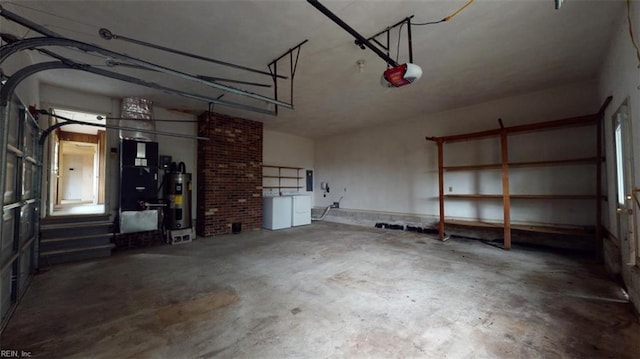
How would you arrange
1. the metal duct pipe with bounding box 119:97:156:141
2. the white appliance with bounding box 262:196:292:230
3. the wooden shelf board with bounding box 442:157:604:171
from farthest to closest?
the white appliance with bounding box 262:196:292:230, the metal duct pipe with bounding box 119:97:156:141, the wooden shelf board with bounding box 442:157:604:171

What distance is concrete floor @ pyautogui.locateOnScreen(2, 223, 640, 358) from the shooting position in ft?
6.27

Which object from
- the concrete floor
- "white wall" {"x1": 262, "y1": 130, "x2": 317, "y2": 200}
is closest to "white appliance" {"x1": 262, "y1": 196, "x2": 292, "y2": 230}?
"white wall" {"x1": 262, "y1": 130, "x2": 317, "y2": 200}

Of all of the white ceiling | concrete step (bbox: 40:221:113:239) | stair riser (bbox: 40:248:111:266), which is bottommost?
stair riser (bbox: 40:248:111:266)

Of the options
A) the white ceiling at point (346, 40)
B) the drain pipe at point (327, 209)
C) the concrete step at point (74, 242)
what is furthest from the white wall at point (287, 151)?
the concrete step at point (74, 242)

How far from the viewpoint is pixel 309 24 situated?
9.33 feet

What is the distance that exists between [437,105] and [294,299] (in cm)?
528

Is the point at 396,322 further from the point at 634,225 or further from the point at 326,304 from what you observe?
the point at 634,225

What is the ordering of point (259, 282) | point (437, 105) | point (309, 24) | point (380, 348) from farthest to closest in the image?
1. point (437, 105)
2. point (259, 282)
3. point (309, 24)
4. point (380, 348)

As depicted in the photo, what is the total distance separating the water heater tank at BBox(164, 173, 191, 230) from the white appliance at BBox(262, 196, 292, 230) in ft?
6.83

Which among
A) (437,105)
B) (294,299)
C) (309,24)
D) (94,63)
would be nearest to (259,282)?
(294,299)

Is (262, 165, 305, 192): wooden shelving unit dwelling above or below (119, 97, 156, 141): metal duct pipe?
below

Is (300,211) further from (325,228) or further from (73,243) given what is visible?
(73,243)

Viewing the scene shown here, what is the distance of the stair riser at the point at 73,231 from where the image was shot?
13.2 ft

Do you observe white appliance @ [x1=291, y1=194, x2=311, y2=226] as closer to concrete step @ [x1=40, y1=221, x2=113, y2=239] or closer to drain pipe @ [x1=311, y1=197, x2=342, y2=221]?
drain pipe @ [x1=311, y1=197, x2=342, y2=221]
